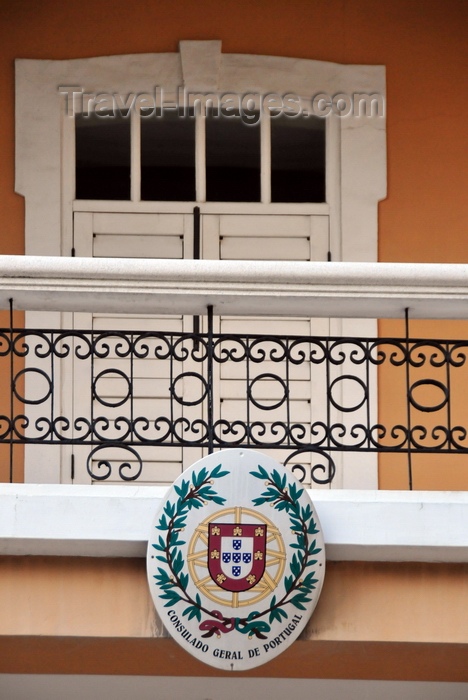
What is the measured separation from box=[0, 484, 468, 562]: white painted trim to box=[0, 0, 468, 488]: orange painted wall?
2.85 m

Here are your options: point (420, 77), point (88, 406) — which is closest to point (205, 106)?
point (420, 77)

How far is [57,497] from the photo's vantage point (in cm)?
571

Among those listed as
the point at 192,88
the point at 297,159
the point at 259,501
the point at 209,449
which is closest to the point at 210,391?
the point at 209,449

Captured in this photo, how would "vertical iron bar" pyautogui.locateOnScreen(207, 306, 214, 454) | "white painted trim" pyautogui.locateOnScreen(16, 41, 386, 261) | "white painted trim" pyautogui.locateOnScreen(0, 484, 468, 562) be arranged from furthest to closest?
1. "white painted trim" pyautogui.locateOnScreen(16, 41, 386, 261)
2. "vertical iron bar" pyautogui.locateOnScreen(207, 306, 214, 454)
3. "white painted trim" pyautogui.locateOnScreen(0, 484, 468, 562)

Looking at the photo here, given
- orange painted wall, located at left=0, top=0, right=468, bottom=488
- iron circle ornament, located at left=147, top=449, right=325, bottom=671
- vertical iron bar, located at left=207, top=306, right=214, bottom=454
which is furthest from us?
orange painted wall, located at left=0, top=0, right=468, bottom=488

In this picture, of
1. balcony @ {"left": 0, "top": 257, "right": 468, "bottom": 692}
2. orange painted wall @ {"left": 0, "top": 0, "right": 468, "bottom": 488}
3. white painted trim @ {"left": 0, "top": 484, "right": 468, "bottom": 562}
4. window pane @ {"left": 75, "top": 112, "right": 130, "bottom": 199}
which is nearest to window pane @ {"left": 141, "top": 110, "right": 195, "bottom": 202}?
window pane @ {"left": 75, "top": 112, "right": 130, "bottom": 199}

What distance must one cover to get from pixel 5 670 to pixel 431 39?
4977mm

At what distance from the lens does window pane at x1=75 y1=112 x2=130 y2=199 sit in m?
8.34

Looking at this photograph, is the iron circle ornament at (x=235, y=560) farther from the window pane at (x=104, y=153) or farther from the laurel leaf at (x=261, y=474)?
the window pane at (x=104, y=153)

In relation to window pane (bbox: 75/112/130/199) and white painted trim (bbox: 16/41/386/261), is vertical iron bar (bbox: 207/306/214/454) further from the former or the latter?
window pane (bbox: 75/112/130/199)

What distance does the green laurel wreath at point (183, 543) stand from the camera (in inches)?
216

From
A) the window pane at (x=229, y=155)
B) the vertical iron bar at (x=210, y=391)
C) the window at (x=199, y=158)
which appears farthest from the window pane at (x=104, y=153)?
the vertical iron bar at (x=210, y=391)

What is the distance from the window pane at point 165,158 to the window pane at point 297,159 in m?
0.58

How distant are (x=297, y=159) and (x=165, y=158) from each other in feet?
2.95
